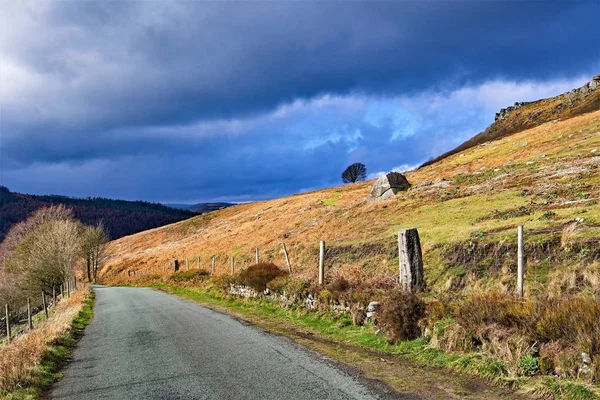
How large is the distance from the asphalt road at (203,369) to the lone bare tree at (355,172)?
391ft

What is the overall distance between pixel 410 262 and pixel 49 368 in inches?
396

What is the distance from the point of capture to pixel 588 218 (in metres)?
18.7

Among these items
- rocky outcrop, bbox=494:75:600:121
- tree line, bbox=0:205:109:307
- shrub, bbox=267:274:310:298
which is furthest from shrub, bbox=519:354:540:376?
rocky outcrop, bbox=494:75:600:121

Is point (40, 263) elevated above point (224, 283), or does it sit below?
above

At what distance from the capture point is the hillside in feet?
53.6

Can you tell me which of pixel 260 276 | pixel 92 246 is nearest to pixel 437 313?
pixel 260 276

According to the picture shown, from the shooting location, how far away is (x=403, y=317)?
1131cm

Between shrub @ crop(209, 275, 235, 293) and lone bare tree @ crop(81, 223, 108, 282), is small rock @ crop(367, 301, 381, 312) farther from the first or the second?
lone bare tree @ crop(81, 223, 108, 282)

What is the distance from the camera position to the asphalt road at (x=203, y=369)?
805cm

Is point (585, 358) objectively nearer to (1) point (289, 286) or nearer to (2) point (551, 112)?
(1) point (289, 286)

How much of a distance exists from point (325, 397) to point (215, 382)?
7.99 feet

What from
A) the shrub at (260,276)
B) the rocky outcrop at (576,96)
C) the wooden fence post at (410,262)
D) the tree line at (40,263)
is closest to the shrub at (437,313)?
the wooden fence post at (410,262)

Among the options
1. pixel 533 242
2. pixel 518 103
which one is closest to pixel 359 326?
pixel 533 242

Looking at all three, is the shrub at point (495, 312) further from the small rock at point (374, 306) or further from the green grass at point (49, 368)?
the green grass at point (49, 368)
